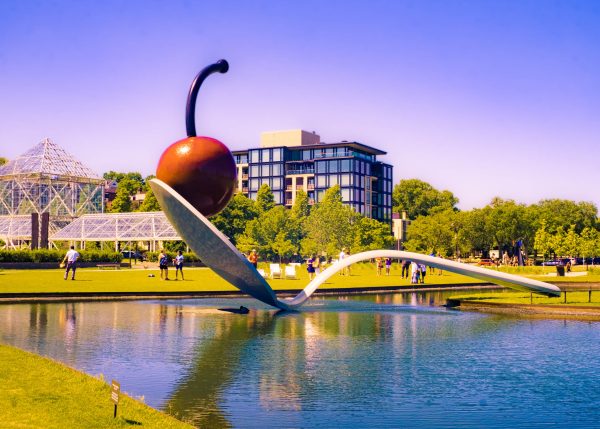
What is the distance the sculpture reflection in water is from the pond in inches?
42.3

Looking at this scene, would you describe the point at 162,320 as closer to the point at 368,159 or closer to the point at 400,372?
the point at 400,372

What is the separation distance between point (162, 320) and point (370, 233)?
73.6 m

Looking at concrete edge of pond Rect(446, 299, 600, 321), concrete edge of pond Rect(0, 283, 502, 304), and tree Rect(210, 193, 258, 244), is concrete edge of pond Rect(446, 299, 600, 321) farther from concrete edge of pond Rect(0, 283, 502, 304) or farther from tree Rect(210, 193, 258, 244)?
tree Rect(210, 193, 258, 244)

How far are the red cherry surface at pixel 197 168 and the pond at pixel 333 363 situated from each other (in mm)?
3753

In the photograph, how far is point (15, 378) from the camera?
433 inches

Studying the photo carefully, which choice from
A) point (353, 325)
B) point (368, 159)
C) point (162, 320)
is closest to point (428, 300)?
point (353, 325)

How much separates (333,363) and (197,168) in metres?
8.92

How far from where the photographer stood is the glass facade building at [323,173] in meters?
131

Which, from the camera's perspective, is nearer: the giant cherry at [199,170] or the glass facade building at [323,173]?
the giant cherry at [199,170]

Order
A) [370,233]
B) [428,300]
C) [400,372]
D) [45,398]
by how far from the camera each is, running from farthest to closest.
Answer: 1. [370,233]
2. [428,300]
3. [400,372]
4. [45,398]

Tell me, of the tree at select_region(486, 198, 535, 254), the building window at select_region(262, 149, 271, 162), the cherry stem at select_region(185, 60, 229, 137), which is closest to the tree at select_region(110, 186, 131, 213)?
the building window at select_region(262, 149, 271, 162)

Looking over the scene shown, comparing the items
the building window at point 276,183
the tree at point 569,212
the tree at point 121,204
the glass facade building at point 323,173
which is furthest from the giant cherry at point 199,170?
the building window at point 276,183

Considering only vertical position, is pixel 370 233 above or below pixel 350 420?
above

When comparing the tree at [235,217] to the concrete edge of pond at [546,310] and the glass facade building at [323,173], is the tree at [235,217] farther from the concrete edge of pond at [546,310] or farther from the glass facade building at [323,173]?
the concrete edge of pond at [546,310]
